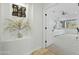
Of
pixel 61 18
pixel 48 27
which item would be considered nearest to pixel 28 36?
pixel 48 27

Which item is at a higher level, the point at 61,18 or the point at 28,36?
the point at 61,18

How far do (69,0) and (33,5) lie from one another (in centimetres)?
45

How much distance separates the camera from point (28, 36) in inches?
64.6

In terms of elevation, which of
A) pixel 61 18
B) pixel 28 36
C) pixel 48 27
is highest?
pixel 61 18

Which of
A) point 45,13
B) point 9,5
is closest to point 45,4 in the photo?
point 45,13

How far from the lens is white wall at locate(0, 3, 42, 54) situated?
162cm

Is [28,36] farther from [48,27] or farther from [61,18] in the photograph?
[61,18]

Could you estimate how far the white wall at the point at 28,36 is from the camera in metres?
1.62

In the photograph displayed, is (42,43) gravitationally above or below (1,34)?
below

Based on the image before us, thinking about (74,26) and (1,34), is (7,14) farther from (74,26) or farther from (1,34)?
(74,26)

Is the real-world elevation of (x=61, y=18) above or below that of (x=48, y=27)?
above

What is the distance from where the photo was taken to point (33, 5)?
1.65 m
